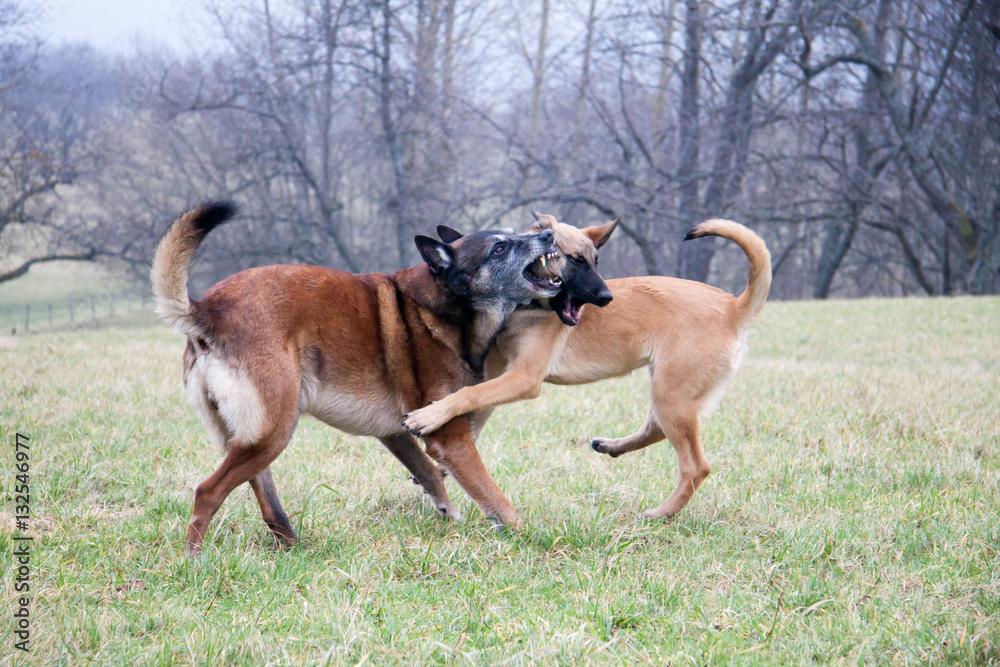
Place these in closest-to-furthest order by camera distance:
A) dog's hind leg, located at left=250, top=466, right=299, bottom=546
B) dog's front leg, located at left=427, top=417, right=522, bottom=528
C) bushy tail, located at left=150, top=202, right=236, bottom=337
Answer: bushy tail, located at left=150, top=202, right=236, bottom=337 → dog's hind leg, located at left=250, top=466, right=299, bottom=546 → dog's front leg, located at left=427, top=417, right=522, bottom=528

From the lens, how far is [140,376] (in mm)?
7188

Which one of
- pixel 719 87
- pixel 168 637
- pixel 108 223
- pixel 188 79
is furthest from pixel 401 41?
pixel 168 637

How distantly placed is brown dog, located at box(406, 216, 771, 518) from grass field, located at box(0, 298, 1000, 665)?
44cm

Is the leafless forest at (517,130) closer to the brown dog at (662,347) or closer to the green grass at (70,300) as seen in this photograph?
the green grass at (70,300)

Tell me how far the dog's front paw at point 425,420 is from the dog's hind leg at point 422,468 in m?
0.44

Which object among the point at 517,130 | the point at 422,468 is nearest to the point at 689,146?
the point at 517,130

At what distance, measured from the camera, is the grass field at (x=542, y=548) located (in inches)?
98.4

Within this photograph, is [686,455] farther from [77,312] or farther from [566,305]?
[77,312]

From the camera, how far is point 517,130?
18.6 meters

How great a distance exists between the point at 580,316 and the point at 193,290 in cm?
2258

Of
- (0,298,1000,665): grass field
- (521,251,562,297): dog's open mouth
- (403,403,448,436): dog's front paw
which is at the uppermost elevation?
(521,251,562,297): dog's open mouth

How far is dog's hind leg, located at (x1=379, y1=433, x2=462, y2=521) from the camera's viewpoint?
391 cm

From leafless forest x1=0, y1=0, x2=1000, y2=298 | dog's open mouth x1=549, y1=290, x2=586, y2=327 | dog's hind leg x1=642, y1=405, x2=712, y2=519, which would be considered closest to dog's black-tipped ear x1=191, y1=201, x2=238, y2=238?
dog's open mouth x1=549, y1=290, x2=586, y2=327

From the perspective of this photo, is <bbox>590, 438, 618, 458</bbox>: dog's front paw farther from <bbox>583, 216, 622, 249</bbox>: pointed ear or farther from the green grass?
the green grass
